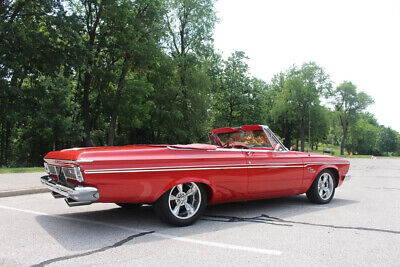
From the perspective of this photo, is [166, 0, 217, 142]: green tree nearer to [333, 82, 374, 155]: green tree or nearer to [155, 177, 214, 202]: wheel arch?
[155, 177, 214, 202]: wheel arch

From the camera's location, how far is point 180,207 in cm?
470

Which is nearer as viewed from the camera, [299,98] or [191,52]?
[191,52]

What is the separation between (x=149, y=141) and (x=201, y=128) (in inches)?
282

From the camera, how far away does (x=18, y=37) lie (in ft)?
61.8

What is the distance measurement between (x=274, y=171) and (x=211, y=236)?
1.87 meters

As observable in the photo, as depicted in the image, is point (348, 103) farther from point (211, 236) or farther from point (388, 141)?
point (211, 236)

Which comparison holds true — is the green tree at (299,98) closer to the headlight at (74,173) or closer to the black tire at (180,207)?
the black tire at (180,207)

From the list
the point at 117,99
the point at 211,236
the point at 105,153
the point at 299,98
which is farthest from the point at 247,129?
the point at 299,98

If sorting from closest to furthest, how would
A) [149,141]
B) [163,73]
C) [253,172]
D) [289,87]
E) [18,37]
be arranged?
[253,172]
[18,37]
[163,73]
[149,141]
[289,87]

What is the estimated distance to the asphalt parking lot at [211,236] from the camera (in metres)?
3.34

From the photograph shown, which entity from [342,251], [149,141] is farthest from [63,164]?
[149,141]

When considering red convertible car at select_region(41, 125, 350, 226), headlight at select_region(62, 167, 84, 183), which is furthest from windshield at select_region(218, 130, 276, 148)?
headlight at select_region(62, 167, 84, 183)

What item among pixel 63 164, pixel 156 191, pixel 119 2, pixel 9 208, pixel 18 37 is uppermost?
pixel 119 2

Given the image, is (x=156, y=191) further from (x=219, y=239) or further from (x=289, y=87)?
(x=289, y=87)
